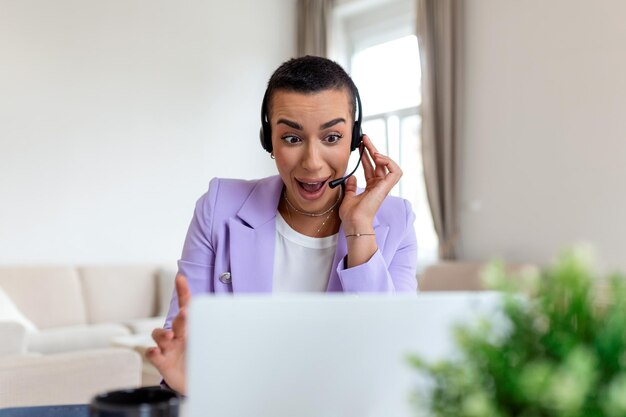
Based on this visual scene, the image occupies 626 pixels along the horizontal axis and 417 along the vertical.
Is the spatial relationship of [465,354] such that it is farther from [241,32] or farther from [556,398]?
[241,32]

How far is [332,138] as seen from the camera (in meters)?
1.45

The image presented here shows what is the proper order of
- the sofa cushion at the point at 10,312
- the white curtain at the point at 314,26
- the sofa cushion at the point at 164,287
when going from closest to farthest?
1. the sofa cushion at the point at 10,312
2. the sofa cushion at the point at 164,287
3. the white curtain at the point at 314,26

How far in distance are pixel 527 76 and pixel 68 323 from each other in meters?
3.46

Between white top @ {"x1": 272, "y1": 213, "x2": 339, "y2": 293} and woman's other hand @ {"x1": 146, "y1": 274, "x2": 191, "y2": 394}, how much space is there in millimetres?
508

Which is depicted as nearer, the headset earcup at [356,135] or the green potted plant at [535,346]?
the green potted plant at [535,346]

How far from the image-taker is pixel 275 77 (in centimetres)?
148

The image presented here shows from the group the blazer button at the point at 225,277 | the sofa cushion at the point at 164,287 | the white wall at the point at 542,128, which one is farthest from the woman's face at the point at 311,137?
the sofa cushion at the point at 164,287

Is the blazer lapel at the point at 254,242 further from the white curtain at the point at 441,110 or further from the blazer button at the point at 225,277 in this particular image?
the white curtain at the point at 441,110

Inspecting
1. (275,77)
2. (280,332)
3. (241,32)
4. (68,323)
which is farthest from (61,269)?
(280,332)

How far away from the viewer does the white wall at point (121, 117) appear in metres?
4.80


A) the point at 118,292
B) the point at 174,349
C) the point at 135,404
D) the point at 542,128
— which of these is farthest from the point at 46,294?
the point at 135,404

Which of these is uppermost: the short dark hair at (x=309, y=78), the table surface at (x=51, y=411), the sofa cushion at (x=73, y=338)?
the short dark hair at (x=309, y=78)

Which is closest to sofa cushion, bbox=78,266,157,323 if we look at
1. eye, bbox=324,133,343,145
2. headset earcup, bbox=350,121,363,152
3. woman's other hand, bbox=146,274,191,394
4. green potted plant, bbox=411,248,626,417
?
headset earcup, bbox=350,121,363,152

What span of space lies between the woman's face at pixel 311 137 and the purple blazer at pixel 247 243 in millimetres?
105
